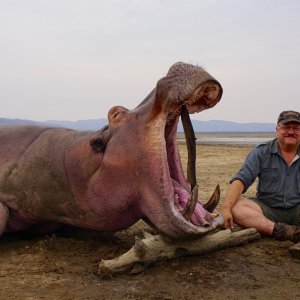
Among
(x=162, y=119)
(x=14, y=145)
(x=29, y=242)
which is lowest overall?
(x=29, y=242)

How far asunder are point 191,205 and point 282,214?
202 centimetres

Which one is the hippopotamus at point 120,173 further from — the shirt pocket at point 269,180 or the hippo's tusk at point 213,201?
the shirt pocket at point 269,180

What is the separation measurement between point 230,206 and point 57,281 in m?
2.07

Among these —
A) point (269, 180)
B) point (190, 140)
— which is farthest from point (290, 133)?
point (190, 140)

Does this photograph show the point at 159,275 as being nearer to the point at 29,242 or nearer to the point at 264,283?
the point at 264,283

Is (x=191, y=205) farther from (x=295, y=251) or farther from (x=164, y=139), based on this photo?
(x=295, y=251)

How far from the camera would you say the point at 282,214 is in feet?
→ 16.5

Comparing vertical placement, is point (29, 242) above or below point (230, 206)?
below

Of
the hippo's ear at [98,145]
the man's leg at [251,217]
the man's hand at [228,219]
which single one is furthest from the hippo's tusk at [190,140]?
the man's leg at [251,217]

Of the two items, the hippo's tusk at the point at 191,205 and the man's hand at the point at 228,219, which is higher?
the hippo's tusk at the point at 191,205

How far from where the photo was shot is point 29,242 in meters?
4.44

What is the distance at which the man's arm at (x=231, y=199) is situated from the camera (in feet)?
15.6

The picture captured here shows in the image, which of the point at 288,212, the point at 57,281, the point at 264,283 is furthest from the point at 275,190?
the point at 57,281

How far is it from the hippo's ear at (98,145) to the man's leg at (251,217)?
5.83 ft
